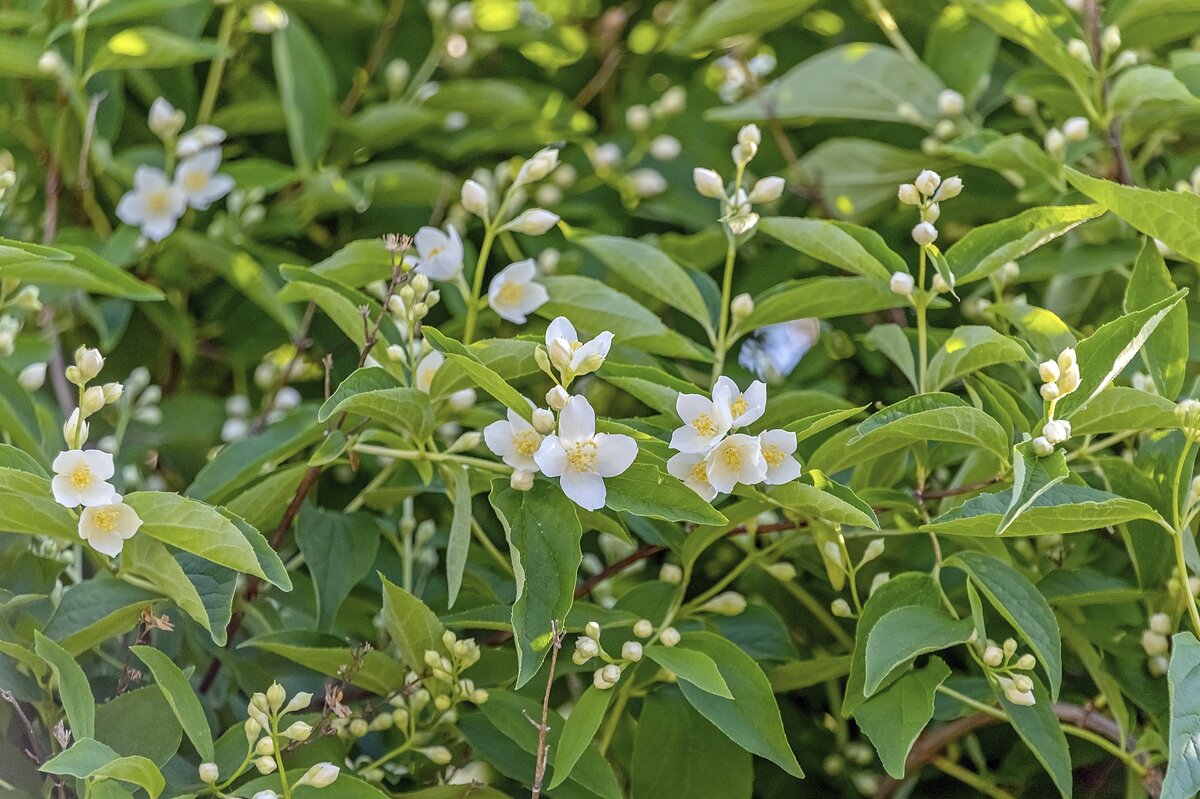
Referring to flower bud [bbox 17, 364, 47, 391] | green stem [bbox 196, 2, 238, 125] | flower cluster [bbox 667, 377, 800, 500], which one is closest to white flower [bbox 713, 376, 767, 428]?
flower cluster [bbox 667, 377, 800, 500]

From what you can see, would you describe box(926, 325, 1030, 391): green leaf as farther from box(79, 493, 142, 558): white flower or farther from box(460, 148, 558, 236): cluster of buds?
box(79, 493, 142, 558): white flower

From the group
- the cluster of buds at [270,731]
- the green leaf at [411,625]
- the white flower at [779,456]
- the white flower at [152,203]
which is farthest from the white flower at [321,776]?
the white flower at [152,203]

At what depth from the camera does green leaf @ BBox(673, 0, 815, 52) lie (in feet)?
4.62

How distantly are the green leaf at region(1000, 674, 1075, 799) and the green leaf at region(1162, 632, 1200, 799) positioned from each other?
115mm

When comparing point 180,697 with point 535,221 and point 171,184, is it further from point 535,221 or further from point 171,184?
point 171,184

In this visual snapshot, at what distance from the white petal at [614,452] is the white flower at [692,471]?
0.04 m

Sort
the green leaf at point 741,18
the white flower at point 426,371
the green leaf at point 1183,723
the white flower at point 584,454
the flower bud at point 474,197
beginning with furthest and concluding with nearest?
the green leaf at point 741,18 < the flower bud at point 474,197 < the white flower at point 426,371 < the white flower at point 584,454 < the green leaf at point 1183,723

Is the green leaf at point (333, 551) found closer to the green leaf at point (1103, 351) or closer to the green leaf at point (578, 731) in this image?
the green leaf at point (578, 731)

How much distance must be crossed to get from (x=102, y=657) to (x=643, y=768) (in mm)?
451

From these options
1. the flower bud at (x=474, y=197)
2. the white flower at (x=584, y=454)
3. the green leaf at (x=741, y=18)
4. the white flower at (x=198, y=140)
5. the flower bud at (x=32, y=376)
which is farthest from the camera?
the green leaf at (x=741, y=18)

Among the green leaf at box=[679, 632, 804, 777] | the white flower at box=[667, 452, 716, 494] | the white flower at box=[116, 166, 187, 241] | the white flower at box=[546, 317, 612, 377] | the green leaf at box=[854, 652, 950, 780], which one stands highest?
the white flower at box=[546, 317, 612, 377]

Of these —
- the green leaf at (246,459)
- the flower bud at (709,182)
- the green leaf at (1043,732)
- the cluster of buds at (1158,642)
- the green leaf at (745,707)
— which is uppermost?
the flower bud at (709,182)

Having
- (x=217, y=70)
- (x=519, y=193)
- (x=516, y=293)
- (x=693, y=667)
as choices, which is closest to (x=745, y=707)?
(x=693, y=667)

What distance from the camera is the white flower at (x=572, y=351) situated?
83cm
